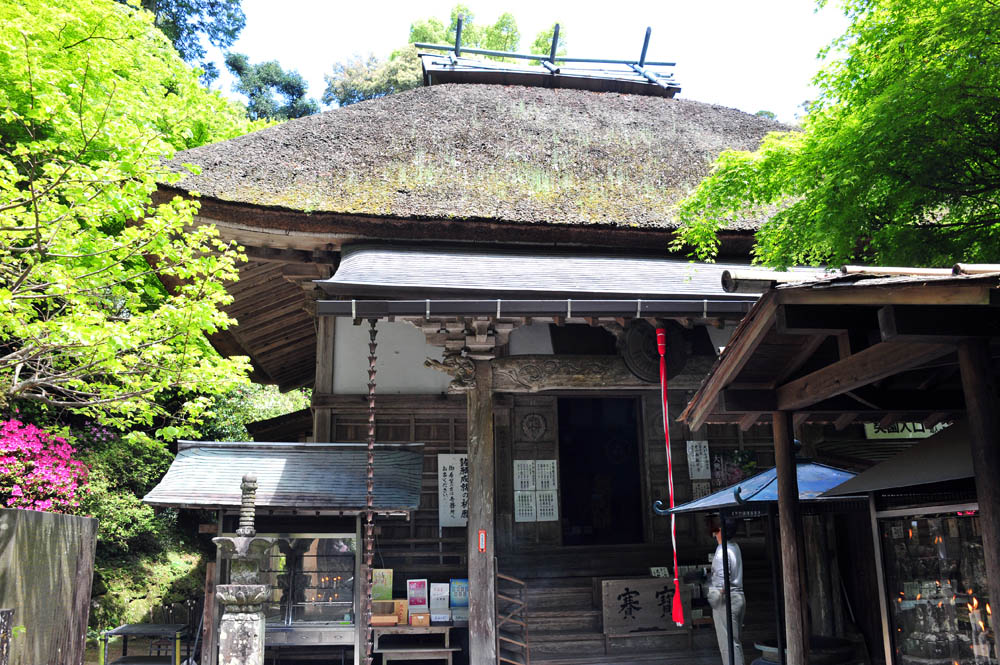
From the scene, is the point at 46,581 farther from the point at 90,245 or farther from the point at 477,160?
the point at 477,160

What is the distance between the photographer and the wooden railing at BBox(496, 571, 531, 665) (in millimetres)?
7238

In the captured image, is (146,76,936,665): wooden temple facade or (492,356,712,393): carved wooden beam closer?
(146,76,936,665): wooden temple facade

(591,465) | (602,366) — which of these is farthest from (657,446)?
(591,465)

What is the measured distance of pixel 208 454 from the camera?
769cm

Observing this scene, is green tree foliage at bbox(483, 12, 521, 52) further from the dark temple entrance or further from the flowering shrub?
the flowering shrub

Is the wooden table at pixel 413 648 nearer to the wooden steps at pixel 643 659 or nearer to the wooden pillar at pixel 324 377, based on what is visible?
the wooden steps at pixel 643 659

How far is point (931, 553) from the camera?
13.2ft

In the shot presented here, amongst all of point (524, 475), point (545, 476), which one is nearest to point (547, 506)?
point (545, 476)

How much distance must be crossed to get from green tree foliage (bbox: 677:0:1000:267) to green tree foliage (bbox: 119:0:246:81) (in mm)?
Answer: 18580

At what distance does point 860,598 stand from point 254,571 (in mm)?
6070

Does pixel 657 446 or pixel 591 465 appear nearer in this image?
pixel 657 446

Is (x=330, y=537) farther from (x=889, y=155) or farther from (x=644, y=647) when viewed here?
(x=889, y=155)

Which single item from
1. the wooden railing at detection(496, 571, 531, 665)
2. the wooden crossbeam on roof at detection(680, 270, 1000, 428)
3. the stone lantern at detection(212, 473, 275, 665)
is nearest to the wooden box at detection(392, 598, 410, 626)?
the wooden railing at detection(496, 571, 531, 665)

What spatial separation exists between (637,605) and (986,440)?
527 cm
